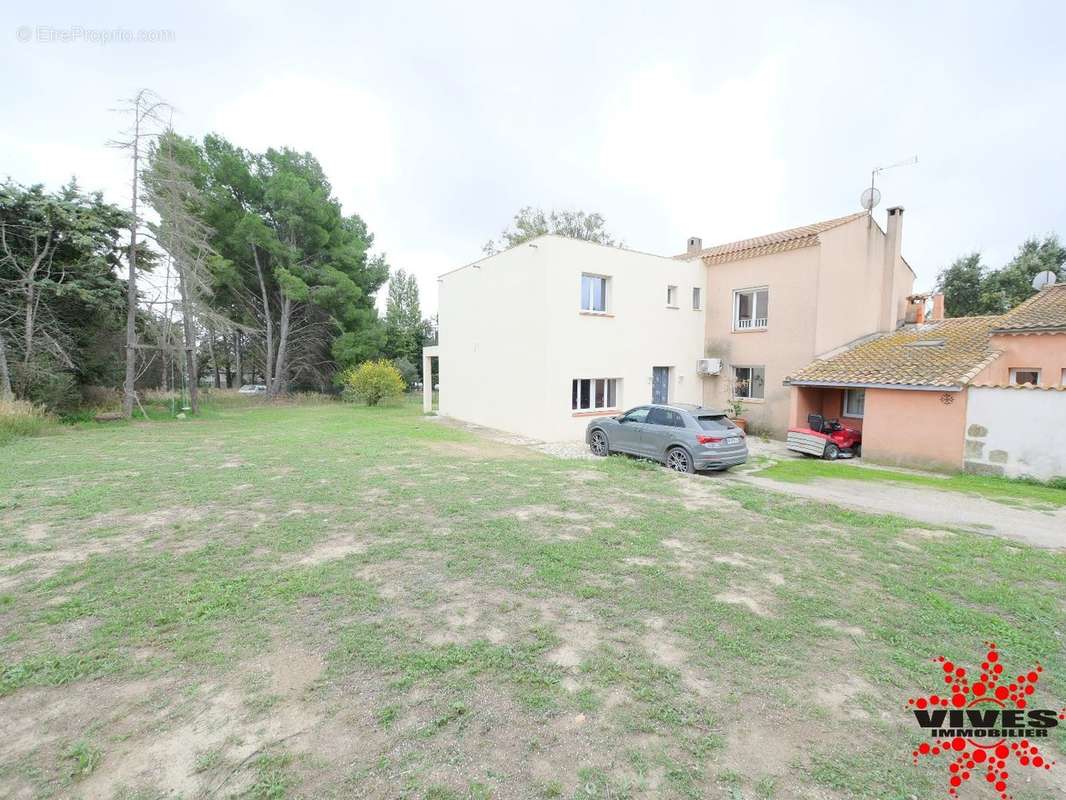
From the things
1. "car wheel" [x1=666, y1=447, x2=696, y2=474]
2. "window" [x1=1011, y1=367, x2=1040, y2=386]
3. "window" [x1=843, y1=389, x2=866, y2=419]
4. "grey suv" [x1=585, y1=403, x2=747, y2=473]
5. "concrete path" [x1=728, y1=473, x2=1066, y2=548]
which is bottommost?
"concrete path" [x1=728, y1=473, x2=1066, y2=548]

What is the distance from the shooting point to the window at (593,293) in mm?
16058

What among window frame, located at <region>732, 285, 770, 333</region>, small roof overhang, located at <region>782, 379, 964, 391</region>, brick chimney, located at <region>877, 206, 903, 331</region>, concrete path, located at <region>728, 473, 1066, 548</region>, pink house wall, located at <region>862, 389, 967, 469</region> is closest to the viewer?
concrete path, located at <region>728, 473, 1066, 548</region>

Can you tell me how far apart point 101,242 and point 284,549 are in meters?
20.0

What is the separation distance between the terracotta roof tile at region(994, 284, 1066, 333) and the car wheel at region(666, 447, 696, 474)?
1049cm

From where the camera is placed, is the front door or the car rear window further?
the front door

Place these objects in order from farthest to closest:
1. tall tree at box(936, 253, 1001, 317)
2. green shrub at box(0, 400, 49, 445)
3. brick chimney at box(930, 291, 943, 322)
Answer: tall tree at box(936, 253, 1001, 317) < brick chimney at box(930, 291, 943, 322) < green shrub at box(0, 400, 49, 445)

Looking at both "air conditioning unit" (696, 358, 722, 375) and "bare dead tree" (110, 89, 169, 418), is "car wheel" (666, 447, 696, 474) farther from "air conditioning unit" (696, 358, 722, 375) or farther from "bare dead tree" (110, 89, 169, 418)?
"bare dead tree" (110, 89, 169, 418)

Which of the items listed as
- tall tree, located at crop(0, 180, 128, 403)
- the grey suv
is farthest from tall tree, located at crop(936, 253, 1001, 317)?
tall tree, located at crop(0, 180, 128, 403)

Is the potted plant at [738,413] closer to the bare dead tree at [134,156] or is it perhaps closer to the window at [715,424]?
the window at [715,424]

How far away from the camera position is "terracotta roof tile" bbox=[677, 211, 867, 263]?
16.1 m

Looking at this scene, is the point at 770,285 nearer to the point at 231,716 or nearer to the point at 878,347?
the point at 878,347

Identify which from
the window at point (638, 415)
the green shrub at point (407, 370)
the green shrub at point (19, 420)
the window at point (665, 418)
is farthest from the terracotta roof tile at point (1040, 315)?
the green shrub at point (407, 370)

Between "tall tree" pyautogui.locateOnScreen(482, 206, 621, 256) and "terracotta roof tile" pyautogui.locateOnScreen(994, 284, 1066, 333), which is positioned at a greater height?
"tall tree" pyautogui.locateOnScreen(482, 206, 621, 256)

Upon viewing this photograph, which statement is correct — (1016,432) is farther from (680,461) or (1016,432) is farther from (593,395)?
(593,395)
